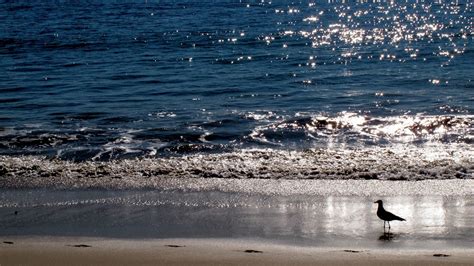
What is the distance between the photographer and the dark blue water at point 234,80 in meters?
15.6

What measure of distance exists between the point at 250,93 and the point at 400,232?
12.1 meters

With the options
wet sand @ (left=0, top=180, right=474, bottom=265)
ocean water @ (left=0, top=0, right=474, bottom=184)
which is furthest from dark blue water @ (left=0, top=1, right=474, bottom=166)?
wet sand @ (left=0, top=180, right=474, bottom=265)

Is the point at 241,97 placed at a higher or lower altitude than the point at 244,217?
higher

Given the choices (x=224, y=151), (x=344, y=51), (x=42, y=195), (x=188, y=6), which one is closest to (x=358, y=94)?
(x=224, y=151)

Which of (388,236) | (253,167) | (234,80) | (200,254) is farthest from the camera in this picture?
(234,80)

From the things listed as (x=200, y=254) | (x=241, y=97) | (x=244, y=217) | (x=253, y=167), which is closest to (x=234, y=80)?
(x=241, y=97)

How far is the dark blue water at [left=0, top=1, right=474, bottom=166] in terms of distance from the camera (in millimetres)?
15648

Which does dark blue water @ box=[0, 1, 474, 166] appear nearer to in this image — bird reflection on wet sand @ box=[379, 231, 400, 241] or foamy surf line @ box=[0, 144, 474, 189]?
foamy surf line @ box=[0, 144, 474, 189]

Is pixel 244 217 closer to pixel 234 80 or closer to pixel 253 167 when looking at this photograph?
pixel 253 167

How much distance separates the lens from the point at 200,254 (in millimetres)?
8281

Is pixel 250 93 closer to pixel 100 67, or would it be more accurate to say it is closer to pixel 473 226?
pixel 100 67

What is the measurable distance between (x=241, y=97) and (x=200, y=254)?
12236 mm

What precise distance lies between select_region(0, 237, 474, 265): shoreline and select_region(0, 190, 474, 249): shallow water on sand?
287 millimetres

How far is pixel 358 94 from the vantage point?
66.9 feet
